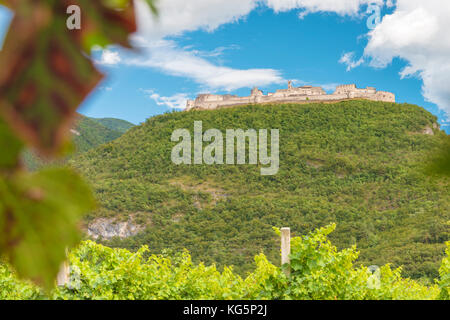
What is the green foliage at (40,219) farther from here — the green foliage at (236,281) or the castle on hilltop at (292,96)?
the castle on hilltop at (292,96)

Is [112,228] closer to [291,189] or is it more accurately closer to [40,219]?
[291,189]

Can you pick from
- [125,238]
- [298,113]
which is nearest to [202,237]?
[125,238]

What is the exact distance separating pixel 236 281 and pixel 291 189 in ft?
75.1

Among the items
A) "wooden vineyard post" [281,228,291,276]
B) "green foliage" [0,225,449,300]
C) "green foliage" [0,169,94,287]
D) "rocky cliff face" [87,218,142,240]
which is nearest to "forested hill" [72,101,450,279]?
"rocky cliff face" [87,218,142,240]

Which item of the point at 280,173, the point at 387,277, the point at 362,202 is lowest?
the point at 387,277

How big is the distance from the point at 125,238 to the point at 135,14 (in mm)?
24159

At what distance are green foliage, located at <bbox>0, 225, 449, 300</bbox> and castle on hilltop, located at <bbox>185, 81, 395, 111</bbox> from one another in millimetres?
32646

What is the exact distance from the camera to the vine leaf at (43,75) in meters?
0.15

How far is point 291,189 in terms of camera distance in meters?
27.3

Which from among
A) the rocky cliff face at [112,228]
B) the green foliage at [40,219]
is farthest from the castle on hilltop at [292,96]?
the green foliage at [40,219]

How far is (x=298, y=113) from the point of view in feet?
113

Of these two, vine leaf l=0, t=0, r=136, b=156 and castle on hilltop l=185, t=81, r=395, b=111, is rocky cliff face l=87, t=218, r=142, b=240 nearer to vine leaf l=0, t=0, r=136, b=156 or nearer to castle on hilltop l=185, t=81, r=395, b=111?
castle on hilltop l=185, t=81, r=395, b=111

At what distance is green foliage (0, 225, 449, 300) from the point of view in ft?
14.2

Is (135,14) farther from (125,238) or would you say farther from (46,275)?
(125,238)
